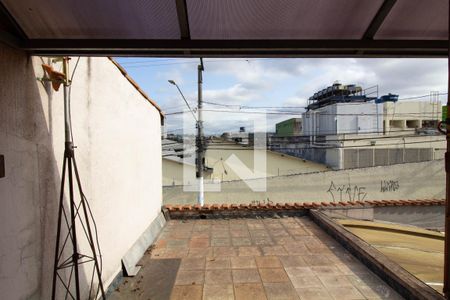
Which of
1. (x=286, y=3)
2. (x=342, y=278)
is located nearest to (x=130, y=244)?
(x=342, y=278)

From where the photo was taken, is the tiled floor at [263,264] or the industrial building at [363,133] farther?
the industrial building at [363,133]

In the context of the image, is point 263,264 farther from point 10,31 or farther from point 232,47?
point 10,31

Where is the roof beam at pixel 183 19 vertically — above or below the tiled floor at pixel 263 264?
above

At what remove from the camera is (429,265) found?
13.6 ft

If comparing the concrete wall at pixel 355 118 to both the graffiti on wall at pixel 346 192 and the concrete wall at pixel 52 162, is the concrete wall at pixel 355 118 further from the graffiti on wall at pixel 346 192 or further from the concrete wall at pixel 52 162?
the concrete wall at pixel 52 162

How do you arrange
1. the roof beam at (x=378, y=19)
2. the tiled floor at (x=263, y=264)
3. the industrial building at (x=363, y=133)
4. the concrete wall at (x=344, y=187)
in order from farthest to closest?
the industrial building at (x=363, y=133) < the concrete wall at (x=344, y=187) < the tiled floor at (x=263, y=264) < the roof beam at (x=378, y=19)

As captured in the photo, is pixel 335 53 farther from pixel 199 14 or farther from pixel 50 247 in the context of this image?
pixel 50 247

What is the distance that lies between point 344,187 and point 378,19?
13.7 metres

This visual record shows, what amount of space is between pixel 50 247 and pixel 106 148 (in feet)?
4.65

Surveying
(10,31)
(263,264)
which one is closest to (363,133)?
(263,264)

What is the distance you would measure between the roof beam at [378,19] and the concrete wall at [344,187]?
12737 millimetres

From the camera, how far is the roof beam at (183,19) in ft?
5.76

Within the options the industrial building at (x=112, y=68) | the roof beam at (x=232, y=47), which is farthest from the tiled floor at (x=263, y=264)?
the roof beam at (x=232, y=47)

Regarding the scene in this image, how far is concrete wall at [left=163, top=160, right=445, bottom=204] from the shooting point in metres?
14.4
